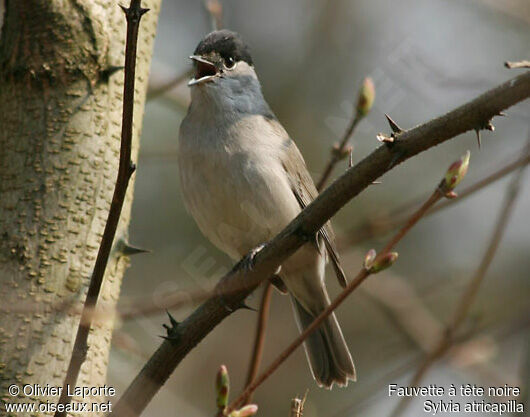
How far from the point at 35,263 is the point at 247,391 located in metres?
1.35

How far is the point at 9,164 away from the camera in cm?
345

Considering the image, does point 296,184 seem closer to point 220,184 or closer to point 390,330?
point 220,184

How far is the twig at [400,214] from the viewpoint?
2.78 metres

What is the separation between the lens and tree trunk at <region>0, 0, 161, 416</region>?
3.19 meters

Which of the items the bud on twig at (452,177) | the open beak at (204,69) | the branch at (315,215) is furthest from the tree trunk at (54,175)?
the bud on twig at (452,177)

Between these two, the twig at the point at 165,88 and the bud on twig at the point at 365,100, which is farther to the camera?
the twig at the point at 165,88

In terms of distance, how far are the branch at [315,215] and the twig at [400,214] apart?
204mm

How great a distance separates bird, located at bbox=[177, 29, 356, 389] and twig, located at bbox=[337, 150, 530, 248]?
115cm

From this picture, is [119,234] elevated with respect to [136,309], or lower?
elevated

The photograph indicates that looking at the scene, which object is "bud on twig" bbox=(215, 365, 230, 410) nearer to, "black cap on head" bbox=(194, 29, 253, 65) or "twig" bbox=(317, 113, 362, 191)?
"twig" bbox=(317, 113, 362, 191)

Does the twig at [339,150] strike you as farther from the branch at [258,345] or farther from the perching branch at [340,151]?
the branch at [258,345]

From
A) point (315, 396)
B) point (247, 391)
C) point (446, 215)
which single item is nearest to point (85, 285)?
point (247, 391)

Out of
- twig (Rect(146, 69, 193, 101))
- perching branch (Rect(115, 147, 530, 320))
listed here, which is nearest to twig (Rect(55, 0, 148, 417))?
perching branch (Rect(115, 147, 530, 320))

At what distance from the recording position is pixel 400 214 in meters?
3.25
